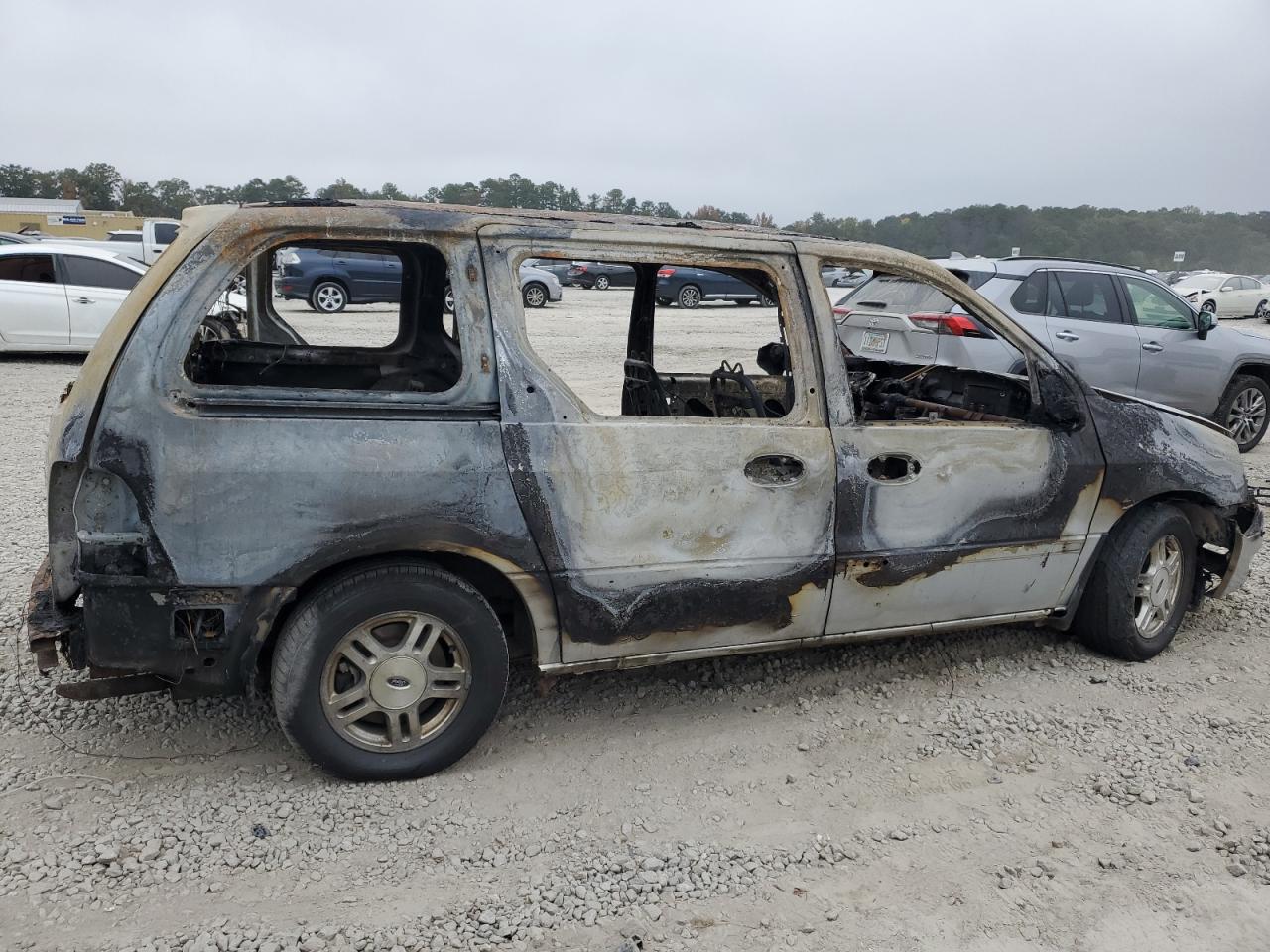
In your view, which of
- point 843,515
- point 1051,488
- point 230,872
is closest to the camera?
point 230,872

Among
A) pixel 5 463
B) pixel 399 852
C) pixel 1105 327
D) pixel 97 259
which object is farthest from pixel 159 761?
pixel 97 259

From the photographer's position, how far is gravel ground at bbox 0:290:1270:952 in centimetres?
261

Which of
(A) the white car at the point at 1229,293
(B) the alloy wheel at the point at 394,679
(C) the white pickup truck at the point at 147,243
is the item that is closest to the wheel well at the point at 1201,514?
(B) the alloy wheel at the point at 394,679

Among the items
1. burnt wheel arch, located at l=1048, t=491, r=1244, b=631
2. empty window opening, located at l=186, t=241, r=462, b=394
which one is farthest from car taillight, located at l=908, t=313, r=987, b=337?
empty window opening, located at l=186, t=241, r=462, b=394

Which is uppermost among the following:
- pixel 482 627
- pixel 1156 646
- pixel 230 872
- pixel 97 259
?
pixel 97 259

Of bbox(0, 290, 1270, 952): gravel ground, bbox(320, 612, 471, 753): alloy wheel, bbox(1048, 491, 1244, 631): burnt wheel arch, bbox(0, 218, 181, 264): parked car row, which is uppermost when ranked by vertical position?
bbox(0, 218, 181, 264): parked car row

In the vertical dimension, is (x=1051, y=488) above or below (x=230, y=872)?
above

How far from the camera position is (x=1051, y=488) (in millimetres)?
3893

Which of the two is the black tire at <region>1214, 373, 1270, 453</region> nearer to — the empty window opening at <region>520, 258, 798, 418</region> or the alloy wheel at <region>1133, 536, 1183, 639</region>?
the alloy wheel at <region>1133, 536, 1183, 639</region>

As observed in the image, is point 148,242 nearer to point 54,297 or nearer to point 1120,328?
point 54,297

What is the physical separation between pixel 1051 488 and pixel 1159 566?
2.84 ft

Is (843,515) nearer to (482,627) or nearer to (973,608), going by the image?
(973,608)

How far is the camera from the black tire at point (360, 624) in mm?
2959

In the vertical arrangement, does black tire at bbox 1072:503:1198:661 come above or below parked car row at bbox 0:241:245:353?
below
